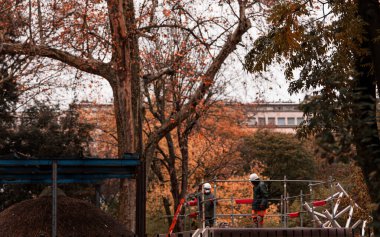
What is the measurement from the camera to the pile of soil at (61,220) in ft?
54.4

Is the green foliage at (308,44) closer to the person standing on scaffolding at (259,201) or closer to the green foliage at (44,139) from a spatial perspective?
the person standing on scaffolding at (259,201)

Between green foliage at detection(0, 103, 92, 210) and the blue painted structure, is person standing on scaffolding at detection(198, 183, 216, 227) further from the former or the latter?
green foliage at detection(0, 103, 92, 210)

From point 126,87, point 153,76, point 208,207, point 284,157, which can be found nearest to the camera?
point 208,207

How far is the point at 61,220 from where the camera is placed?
56.2 feet

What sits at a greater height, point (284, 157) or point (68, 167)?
point (284, 157)

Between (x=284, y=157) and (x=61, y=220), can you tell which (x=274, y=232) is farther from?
(x=284, y=157)

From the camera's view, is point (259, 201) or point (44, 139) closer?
point (259, 201)

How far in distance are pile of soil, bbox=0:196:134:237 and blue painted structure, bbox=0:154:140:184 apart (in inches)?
27.7

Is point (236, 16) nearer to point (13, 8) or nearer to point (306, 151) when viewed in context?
point (13, 8)

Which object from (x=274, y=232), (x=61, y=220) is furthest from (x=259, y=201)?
(x=61, y=220)

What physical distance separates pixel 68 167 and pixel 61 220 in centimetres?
147

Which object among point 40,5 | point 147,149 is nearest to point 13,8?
point 40,5

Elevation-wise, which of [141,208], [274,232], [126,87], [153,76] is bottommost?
[274,232]

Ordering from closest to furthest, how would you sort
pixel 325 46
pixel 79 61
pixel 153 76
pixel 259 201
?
pixel 325 46 → pixel 259 201 → pixel 79 61 → pixel 153 76
